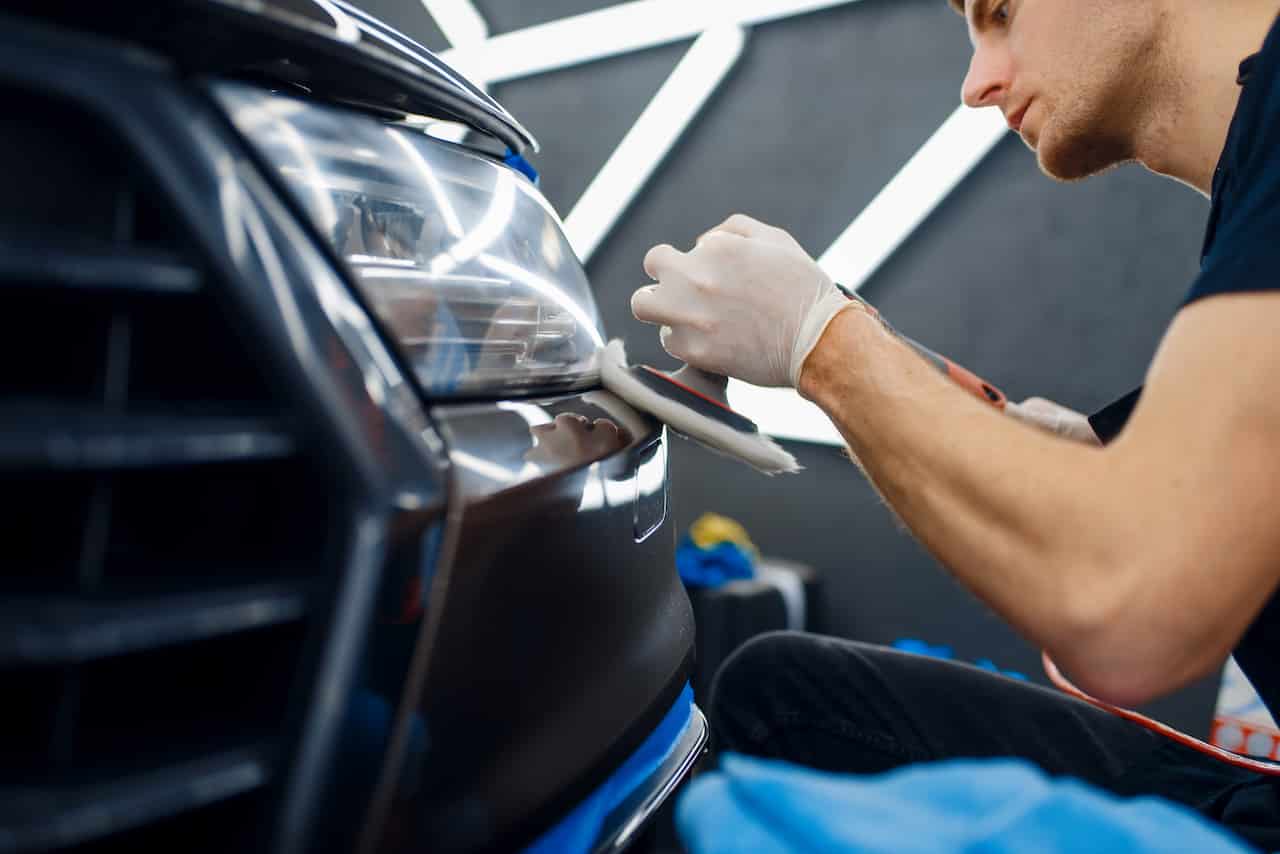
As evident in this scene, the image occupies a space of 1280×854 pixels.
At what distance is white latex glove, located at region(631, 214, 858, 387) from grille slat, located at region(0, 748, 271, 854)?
1.95ft

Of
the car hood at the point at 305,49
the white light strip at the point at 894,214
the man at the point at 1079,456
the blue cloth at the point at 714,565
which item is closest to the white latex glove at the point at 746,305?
the man at the point at 1079,456

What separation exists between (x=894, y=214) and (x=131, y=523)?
226 cm

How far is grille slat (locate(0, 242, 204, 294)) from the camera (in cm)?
34

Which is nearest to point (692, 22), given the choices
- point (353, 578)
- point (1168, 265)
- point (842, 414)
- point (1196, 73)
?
point (1168, 265)

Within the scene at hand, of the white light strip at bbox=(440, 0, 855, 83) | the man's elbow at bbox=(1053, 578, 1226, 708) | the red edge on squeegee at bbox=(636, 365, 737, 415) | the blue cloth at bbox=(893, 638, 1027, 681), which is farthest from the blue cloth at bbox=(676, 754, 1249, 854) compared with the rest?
the white light strip at bbox=(440, 0, 855, 83)

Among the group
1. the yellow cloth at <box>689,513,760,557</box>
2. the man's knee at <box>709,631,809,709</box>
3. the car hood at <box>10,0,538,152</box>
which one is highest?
the car hood at <box>10,0,538,152</box>

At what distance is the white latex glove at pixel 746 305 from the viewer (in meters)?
0.84

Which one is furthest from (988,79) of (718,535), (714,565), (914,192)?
(718,535)

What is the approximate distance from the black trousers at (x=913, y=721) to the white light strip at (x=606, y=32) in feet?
6.75

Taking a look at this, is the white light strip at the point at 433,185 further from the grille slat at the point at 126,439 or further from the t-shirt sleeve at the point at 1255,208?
the t-shirt sleeve at the point at 1255,208

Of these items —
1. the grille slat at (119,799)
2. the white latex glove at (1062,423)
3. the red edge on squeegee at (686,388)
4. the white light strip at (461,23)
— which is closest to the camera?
the grille slat at (119,799)

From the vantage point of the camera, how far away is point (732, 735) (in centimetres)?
109

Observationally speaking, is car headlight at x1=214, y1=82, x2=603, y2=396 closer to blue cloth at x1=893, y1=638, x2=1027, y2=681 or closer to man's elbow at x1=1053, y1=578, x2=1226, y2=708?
man's elbow at x1=1053, y1=578, x2=1226, y2=708

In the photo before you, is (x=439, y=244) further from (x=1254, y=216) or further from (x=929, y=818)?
(x=1254, y=216)
